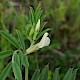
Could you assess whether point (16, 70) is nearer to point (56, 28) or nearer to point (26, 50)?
point (26, 50)

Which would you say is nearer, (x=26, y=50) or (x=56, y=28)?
(x=26, y=50)

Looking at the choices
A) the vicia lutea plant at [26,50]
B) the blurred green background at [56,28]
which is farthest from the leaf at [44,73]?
the blurred green background at [56,28]

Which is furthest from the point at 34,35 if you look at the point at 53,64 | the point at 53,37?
the point at 53,37

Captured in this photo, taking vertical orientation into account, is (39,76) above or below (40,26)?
below

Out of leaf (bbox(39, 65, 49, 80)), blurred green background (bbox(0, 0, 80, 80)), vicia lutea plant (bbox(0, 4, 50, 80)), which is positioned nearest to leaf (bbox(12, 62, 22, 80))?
vicia lutea plant (bbox(0, 4, 50, 80))

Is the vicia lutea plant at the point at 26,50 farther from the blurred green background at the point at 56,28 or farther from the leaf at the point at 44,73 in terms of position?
the blurred green background at the point at 56,28

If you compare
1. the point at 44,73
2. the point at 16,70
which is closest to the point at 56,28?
the point at 44,73

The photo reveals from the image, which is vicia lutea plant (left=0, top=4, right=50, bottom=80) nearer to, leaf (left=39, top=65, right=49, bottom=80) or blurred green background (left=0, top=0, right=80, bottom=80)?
leaf (left=39, top=65, right=49, bottom=80)

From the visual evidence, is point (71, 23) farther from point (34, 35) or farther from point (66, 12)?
point (34, 35)
